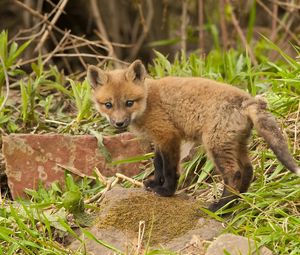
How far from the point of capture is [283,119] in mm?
6578

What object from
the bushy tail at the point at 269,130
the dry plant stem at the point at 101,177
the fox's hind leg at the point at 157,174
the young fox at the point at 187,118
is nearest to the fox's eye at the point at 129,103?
the young fox at the point at 187,118

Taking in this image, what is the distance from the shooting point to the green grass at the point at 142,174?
5383 mm

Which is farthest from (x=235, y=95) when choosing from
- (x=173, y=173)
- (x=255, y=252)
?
(x=255, y=252)

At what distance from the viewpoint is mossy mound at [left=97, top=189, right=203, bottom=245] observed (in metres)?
5.50

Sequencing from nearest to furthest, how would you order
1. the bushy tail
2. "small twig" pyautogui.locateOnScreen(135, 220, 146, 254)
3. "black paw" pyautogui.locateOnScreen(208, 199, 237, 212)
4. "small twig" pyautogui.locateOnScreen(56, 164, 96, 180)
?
the bushy tail < "small twig" pyautogui.locateOnScreen(135, 220, 146, 254) < "black paw" pyautogui.locateOnScreen(208, 199, 237, 212) < "small twig" pyautogui.locateOnScreen(56, 164, 96, 180)

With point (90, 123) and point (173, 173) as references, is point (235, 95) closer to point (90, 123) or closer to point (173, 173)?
point (173, 173)

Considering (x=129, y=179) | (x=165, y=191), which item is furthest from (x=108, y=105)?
(x=165, y=191)

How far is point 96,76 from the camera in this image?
20.8 ft

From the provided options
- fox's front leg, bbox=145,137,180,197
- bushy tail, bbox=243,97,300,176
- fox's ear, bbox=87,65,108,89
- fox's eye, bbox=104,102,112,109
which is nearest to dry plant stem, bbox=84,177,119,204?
fox's front leg, bbox=145,137,180,197

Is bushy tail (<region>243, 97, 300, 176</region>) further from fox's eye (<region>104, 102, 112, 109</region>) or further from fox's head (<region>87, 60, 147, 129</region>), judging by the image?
fox's eye (<region>104, 102, 112, 109</region>)

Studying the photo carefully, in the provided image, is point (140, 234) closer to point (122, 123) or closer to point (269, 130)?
point (122, 123)

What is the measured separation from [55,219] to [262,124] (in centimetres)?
170

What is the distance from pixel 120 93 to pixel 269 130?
1490mm

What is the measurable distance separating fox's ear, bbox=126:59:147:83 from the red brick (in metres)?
0.74
